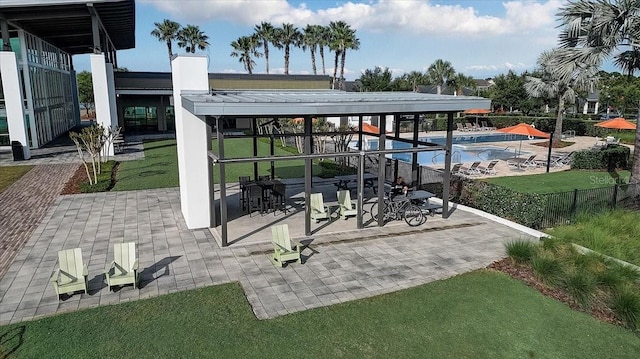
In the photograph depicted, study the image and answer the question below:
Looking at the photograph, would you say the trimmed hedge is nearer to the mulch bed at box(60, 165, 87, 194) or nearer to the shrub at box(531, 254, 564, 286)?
the shrub at box(531, 254, 564, 286)

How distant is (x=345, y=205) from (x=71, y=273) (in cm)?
746

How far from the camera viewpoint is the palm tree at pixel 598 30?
13.9 m

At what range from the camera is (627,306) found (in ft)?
24.8

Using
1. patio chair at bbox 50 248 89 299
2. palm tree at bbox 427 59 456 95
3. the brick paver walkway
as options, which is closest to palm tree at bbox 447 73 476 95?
palm tree at bbox 427 59 456 95

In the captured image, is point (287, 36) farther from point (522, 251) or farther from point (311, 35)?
point (522, 251)

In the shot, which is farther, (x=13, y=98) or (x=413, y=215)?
(x=13, y=98)

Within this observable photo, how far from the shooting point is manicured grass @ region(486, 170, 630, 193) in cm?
1780

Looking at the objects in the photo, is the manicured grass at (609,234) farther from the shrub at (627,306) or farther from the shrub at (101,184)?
the shrub at (101,184)

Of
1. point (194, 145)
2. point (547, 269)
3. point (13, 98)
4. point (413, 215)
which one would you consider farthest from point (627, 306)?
point (13, 98)

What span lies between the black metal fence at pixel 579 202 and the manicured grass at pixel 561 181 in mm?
3185

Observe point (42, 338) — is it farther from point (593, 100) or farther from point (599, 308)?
point (593, 100)

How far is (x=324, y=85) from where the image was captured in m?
44.8

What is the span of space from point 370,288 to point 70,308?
215 inches

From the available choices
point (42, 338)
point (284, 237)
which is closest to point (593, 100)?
point (284, 237)
